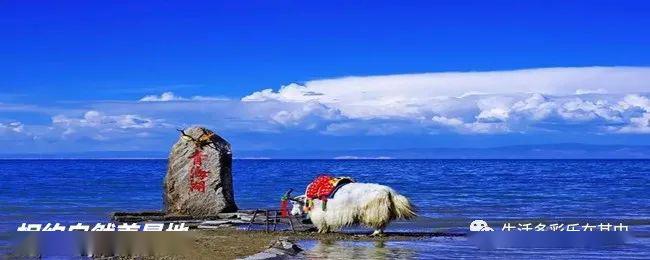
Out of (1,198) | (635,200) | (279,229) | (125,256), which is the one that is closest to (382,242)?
(279,229)

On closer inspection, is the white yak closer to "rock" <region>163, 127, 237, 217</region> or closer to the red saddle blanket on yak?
the red saddle blanket on yak

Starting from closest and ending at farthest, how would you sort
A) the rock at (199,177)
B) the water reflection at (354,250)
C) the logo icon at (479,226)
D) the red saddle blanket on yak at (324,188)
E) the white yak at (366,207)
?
1. the water reflection at (354,250)
2. the white yak at (366,207)
3. the red saddle blanket on yak at (324,188)
4. the logo icon at (479,226)
5. the rock at (199,177)

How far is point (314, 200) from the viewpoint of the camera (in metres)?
17.8

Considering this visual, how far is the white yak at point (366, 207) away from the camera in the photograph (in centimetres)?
1714

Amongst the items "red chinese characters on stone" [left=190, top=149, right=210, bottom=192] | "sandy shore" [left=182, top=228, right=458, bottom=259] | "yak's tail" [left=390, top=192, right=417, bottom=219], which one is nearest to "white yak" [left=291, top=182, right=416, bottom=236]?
"yak's tail" [left=390, top=192, right=417, bottom=219]

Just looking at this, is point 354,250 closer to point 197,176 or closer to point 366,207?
point 366,207

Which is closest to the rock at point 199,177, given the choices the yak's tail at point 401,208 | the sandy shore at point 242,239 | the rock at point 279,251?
the sandy shore at point 242,239

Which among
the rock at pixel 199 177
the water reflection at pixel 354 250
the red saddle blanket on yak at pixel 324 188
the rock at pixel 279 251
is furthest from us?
the rock at pixel 199 177

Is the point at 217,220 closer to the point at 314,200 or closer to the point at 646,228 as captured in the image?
the point at 314,200

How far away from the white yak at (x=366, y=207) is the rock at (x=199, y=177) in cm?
432

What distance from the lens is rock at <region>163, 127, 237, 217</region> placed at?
2105 centimetres

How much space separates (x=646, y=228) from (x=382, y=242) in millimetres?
6663

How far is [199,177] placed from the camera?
2106cm

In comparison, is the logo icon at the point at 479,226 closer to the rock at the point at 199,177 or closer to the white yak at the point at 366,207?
the white yak at the point at 366,207
